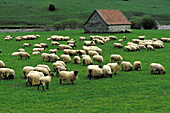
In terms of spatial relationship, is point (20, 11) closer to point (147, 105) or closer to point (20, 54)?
point (20, 54)

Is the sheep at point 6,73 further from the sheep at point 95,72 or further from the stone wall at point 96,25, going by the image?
the stone wall at point 96,25

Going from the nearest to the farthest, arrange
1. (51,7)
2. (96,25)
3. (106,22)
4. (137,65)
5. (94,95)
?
(94,95), (137,65), (106,22), (96,25), (51,7)

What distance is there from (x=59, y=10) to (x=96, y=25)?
292 ft

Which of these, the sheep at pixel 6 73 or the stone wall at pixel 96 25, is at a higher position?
the stone wall at pixel 96 25

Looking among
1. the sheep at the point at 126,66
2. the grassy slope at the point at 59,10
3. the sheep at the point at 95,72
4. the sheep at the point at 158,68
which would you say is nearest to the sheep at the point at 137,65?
the sheep at the point at 126,66

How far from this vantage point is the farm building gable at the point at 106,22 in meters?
59.2

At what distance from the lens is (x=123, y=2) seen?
179 meters

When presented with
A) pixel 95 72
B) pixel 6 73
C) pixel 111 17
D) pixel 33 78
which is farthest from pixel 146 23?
pixel 33 78

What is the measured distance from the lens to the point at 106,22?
58969 millimetres

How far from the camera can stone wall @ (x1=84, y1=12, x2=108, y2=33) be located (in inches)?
2345

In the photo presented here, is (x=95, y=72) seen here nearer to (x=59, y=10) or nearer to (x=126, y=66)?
(x=126, y=66)

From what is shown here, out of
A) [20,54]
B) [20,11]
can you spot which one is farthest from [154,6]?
[20,54]

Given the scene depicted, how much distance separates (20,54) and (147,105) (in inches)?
727

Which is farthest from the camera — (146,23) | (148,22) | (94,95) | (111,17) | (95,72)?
(146,23)
